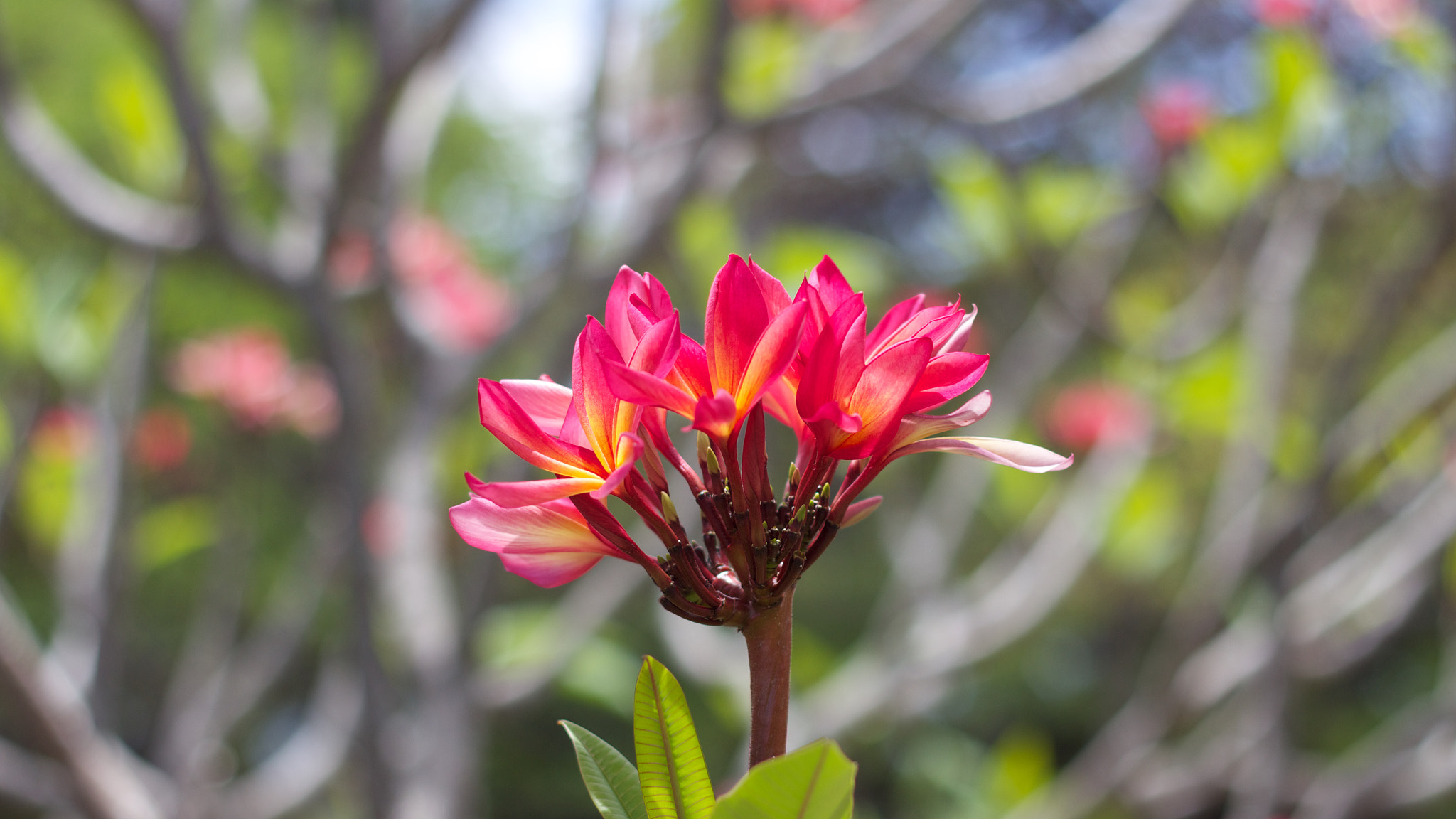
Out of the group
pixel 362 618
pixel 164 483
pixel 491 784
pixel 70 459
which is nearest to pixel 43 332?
pixel 70 459

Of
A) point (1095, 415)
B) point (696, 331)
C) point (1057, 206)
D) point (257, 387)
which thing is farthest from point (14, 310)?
point (1095, 415)

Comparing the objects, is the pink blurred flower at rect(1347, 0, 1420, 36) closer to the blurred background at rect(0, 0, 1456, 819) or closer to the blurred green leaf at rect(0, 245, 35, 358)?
the blurred background at rect(0, 0, 1456, 819)

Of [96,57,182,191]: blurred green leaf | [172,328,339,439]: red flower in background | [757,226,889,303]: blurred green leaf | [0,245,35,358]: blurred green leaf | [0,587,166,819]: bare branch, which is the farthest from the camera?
[172,328,339,439]: red flower in background

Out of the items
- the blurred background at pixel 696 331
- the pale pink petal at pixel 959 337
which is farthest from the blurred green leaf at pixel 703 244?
the pale pink petal at pixel 959 337

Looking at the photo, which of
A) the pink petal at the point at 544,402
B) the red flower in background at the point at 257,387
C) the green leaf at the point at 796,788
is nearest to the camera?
the green leaf at the point at 796,788

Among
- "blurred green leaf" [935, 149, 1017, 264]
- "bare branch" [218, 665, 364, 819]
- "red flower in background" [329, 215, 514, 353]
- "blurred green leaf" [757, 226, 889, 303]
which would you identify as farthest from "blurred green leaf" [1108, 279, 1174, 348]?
"bare branch" [218, 665, 364, 819]

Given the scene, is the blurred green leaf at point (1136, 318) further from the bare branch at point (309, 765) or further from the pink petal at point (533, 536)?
the pink petal at point (533, 536)
